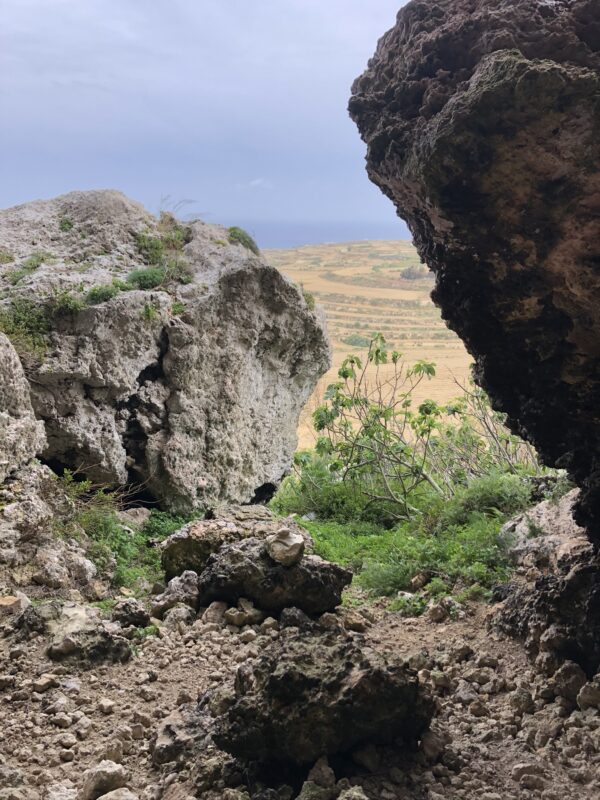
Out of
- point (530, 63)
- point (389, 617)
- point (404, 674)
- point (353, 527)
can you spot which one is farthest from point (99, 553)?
point (530, 63)

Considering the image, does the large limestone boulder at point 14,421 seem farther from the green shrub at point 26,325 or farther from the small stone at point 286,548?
the small stone at point 286,548

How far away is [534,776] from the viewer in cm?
280

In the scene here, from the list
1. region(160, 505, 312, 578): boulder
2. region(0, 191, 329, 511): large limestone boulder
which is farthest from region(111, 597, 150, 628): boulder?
region(0, 191, 329, 511): large limestone boulder

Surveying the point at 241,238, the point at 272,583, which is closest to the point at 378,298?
the point at 241,238

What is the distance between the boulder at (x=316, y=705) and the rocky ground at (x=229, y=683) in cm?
12

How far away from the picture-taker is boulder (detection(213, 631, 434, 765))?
9.10ft

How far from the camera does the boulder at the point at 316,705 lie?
2.77 meters

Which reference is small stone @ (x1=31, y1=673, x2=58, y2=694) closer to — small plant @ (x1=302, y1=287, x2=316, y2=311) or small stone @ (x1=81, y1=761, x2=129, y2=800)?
small stone @ (x1=81, y1=761, x2=129, y2=800)

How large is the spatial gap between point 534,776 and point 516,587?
2.10 m

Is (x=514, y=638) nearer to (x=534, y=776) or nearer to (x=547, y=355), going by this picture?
(x=534, y=776)

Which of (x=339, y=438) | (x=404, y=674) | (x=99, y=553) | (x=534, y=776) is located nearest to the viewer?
(x=534, y=776)

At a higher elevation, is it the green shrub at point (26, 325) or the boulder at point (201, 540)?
the green shrub at point (26, 325)

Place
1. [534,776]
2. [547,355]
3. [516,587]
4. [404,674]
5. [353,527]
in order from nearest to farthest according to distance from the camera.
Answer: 1. [534,776]
2. [404,674]
3. [547,355]
4. [516,587]
5. [353,527]

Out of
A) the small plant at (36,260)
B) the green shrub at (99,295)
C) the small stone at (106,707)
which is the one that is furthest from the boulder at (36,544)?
the small plant at (36,260)
